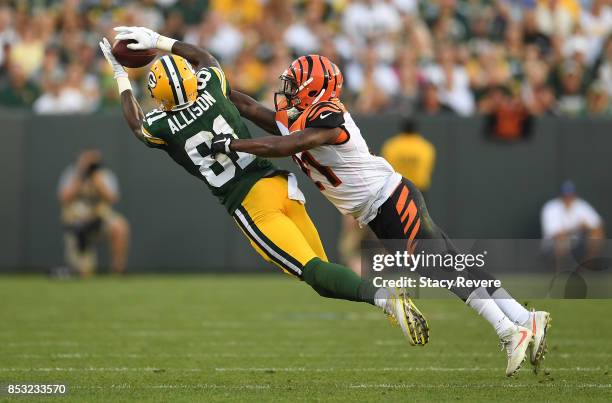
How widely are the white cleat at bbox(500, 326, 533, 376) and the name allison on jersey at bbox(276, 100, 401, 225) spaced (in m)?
1.01

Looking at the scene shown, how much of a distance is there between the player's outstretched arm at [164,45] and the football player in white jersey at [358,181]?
626 mm

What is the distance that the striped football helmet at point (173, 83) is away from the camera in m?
6.16

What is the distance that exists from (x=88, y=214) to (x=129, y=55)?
272 inches

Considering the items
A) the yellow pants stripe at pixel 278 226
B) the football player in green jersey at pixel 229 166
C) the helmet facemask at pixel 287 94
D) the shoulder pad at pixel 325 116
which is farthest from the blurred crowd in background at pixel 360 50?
the shoulder pad at pixel 325 116

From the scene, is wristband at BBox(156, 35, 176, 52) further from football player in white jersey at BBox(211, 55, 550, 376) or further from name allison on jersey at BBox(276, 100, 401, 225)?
name allison on jersey at BBox(276, 100, 401, 225)

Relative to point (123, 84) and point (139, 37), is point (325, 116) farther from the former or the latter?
point (123, 84)

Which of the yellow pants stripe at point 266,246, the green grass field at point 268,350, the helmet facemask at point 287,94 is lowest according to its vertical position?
the green grass field at point 268,350

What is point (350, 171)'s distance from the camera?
20.6 feet

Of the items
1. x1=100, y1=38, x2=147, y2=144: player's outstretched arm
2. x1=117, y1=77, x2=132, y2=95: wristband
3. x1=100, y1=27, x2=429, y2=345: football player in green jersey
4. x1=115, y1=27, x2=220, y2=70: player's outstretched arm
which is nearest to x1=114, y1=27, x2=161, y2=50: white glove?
x1=115, y1=27, x2=220, y2=70: player's outstretched arm

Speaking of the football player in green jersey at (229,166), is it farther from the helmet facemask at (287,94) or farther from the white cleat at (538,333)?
the white cleat at (538,333)

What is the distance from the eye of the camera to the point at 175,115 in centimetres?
630

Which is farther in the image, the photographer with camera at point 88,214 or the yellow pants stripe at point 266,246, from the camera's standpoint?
the photographer with camera at point 88,214

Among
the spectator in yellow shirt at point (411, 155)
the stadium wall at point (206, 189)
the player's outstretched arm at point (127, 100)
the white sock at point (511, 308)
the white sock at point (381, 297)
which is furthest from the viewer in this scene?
the stadium wall at point (206, 189)

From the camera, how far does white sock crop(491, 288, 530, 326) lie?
618 cm
